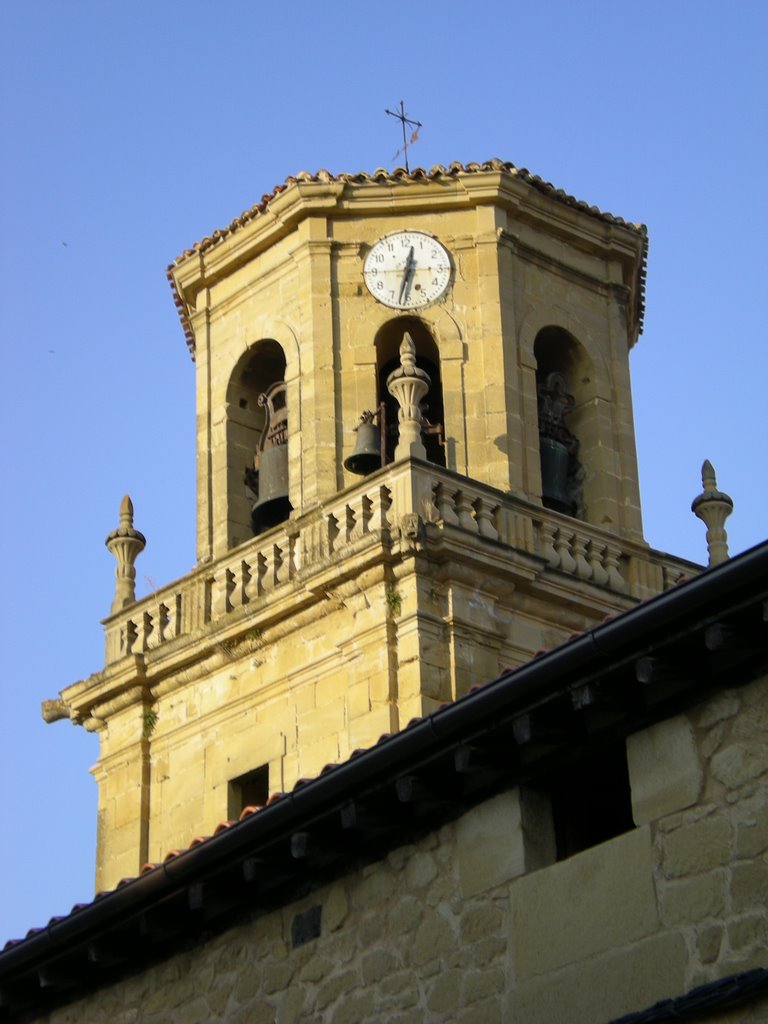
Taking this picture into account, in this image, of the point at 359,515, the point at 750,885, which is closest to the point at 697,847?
the point at 750,885

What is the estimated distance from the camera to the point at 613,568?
21.8m

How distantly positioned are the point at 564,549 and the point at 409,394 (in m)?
1.96

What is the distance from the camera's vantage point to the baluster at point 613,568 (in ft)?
71.1

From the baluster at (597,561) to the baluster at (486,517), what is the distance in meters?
1.16

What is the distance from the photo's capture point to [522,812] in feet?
39.0

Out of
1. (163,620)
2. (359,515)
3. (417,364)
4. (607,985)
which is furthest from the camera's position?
(417,364)

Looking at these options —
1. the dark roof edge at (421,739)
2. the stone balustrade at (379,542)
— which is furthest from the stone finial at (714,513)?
the dark roof edge at (421,739)

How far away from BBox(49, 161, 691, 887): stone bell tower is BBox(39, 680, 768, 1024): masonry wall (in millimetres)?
6976

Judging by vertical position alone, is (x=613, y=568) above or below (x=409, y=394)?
below

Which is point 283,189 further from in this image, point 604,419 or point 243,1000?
point 243,1000

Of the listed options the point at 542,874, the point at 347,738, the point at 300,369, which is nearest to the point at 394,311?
the point at 300,369

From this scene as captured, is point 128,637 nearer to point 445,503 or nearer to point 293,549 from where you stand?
point 293,549

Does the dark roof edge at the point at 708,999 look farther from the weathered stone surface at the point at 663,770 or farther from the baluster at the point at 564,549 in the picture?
the baluster at the point at 564,549

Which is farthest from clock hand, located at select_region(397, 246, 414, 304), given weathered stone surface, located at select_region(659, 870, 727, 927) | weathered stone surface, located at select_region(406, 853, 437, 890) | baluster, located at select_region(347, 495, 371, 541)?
weathered stone surface, located at select_region(659, 870, 727, 927)
